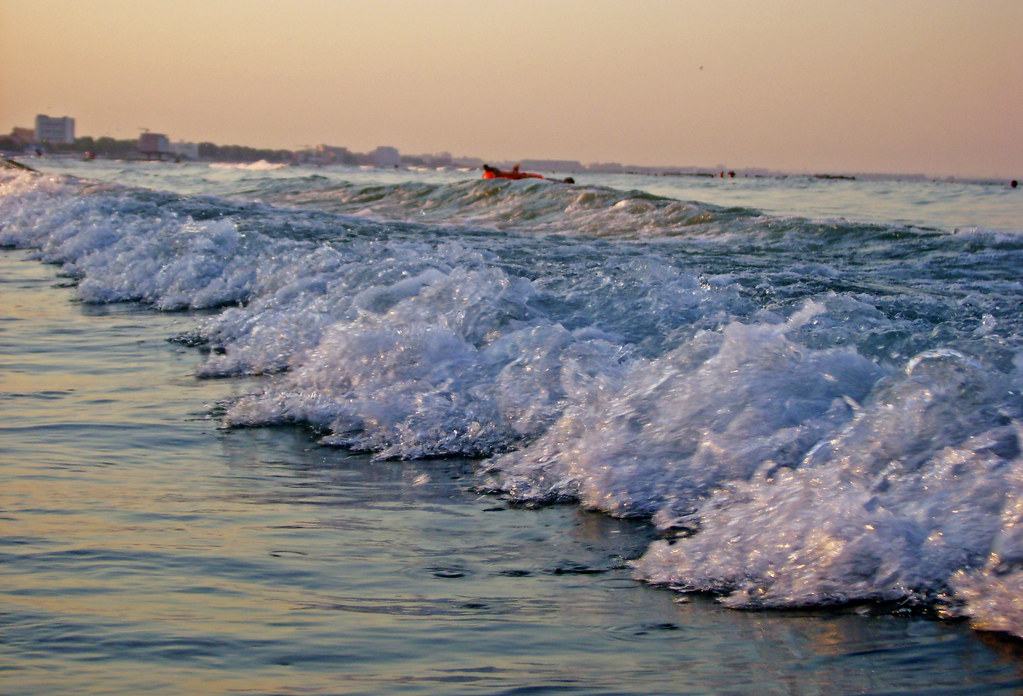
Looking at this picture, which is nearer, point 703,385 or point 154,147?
point 703,385

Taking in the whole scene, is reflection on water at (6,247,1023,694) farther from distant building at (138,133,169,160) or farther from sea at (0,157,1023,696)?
distant building at (138,133,169,160)

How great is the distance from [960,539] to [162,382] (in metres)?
4.84

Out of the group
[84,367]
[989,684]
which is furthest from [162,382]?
[989,684]

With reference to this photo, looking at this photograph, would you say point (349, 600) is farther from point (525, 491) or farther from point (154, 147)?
point (154, 147)

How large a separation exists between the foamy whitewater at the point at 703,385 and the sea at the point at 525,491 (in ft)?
0.06

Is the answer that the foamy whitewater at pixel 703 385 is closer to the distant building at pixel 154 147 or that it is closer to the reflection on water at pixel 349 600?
the reflection on water at pixel 349 600

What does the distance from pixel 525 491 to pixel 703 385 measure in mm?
988

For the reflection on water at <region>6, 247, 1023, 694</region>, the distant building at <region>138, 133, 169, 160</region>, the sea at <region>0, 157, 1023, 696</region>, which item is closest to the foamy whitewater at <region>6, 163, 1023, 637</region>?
the sea at <region>0, 157, 1023, 696</region>

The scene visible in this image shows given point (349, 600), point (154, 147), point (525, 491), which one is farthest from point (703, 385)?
point (154, 147)

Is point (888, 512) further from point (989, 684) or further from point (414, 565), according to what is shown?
point (414, 565)

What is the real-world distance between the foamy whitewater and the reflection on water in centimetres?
24

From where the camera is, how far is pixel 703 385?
15.2 feet

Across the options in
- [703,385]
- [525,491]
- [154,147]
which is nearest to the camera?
[525,491]

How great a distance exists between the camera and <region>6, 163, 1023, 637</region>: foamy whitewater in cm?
324
